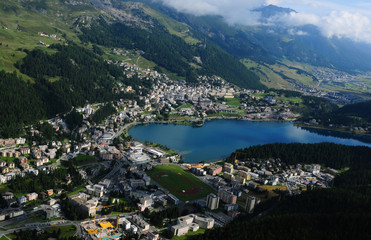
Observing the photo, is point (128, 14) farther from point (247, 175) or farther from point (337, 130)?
point (247, 175)

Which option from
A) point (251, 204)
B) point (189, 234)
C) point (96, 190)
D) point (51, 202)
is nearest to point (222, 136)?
point (251, 204)

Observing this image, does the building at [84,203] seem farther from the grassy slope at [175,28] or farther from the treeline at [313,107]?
the grassy slope at [175,28]

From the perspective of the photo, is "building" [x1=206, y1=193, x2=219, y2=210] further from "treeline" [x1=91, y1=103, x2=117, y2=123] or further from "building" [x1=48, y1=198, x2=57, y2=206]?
"treeline" [x1=91, y1=103, x2=117, y2=123]

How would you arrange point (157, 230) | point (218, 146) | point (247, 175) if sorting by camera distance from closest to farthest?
point (157, 230), point (247, 175), point (218, 146)

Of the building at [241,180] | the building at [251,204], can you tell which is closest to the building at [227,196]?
the building at [251,204]

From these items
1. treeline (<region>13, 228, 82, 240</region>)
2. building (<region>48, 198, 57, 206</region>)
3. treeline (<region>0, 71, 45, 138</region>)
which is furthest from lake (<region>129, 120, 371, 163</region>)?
treeline (<region>13, 228, 82, 240</region>)

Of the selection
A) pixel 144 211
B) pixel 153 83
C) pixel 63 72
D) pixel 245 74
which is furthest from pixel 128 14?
pixel 144 211

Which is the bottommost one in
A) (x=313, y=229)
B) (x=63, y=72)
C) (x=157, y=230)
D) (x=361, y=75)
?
(x=157, y=230)
